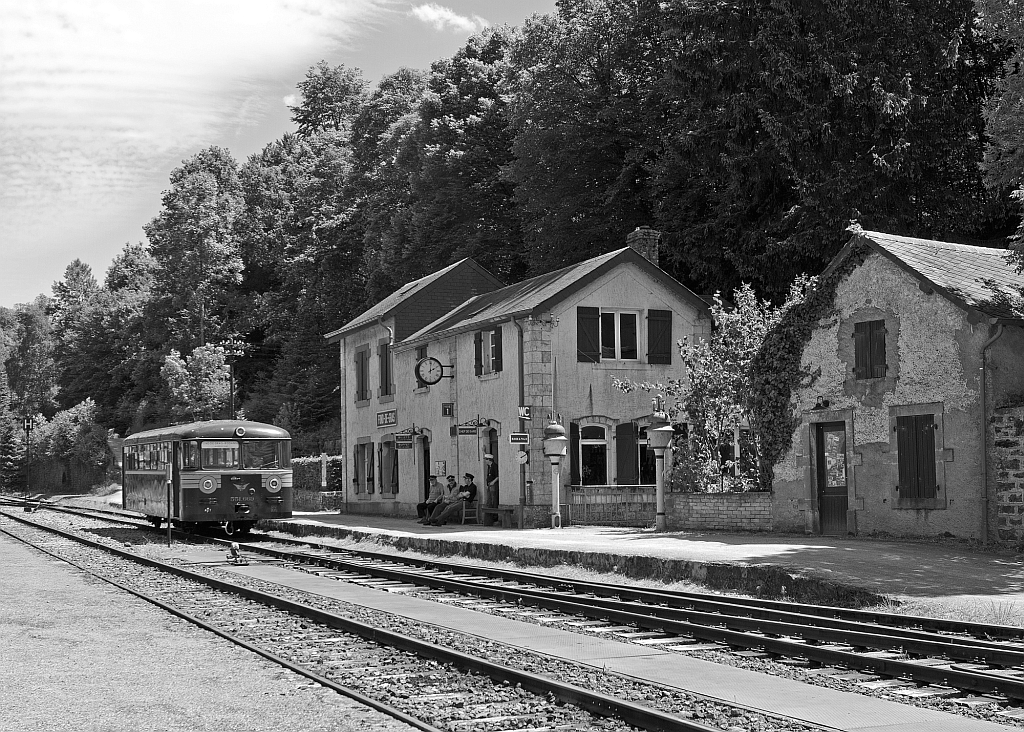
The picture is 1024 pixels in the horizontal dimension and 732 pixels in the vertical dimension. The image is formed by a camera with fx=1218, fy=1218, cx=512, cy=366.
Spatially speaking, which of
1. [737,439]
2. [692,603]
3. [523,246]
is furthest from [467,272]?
[692,603]

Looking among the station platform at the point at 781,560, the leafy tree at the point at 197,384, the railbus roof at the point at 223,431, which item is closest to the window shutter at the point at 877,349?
the station platform at the point at 781,560

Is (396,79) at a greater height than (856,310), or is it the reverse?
(396,79)

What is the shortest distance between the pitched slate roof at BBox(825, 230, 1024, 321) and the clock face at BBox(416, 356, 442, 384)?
14.2 m

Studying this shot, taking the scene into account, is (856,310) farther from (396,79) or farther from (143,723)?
(396,79)

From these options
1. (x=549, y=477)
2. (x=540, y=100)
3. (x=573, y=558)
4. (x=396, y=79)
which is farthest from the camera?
(x=396, y=79)

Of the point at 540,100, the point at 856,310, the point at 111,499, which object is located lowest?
the point at 111,499

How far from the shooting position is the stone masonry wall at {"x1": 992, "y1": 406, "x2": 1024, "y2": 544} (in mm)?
19500

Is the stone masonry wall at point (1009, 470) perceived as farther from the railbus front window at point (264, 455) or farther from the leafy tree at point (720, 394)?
the railbus front window at point (264, 455)

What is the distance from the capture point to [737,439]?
2847 centimetres

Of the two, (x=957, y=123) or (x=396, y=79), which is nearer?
(x=957, y=123)

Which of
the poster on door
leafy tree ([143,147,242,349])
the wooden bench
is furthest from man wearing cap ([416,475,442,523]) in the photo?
leafy tree ([143,147,242,349])

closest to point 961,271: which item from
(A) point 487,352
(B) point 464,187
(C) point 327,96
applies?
(A) point 487,352

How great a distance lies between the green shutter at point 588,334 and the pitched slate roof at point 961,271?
30.5 feet

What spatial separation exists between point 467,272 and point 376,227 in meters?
20.2
